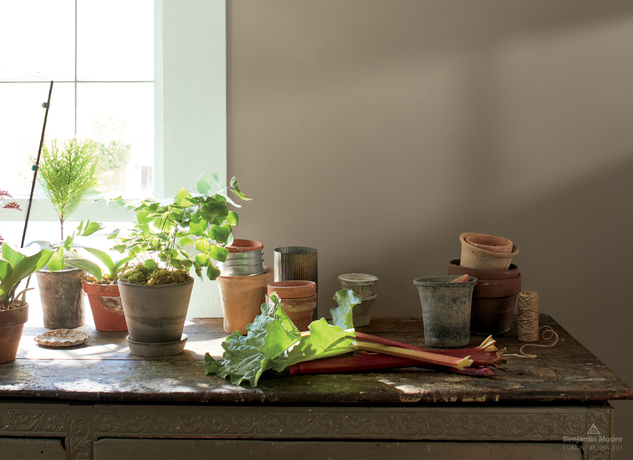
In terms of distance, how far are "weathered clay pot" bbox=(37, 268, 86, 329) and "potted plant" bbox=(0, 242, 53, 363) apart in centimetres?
24

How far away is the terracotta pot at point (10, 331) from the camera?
131cm

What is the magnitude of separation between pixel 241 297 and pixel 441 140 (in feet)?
3.17

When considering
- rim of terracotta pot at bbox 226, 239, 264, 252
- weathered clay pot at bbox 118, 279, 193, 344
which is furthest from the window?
weathered clay pot at bbox 118, 279, 193, 344

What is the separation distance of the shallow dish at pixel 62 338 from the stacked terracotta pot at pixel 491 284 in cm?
123

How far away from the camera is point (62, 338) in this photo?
1.52 m

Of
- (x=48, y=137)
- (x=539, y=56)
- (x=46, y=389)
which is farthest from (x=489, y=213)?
(x=48, y=137)

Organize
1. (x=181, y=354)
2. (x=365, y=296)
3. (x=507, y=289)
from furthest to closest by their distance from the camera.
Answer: (x=365, y=296) → (x=507, y=289) → (x=181, y=354)

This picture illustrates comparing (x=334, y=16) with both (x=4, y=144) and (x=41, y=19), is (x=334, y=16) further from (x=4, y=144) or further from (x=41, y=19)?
(x=4, y=144)

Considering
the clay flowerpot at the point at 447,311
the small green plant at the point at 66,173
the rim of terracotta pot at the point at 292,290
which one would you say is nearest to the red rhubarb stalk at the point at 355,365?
the clay flowerpot at the point at 447,311

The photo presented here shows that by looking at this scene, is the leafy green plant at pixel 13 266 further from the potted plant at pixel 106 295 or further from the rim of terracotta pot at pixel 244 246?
the rim of terracotta pot at pixel 244 246

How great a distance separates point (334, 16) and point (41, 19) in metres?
1.20

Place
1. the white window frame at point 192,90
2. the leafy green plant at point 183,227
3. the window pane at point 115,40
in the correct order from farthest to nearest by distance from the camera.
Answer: the window pane at point 115,40 < the white window frame at point 192,90 < the leafy green plant at point 183,227

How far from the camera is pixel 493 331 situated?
5.17 ft

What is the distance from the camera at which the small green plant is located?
1687mm
